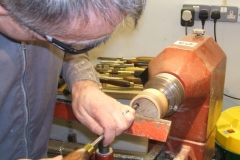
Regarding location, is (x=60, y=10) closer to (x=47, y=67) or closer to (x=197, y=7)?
(x=47, y=67)

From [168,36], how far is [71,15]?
1428 mm

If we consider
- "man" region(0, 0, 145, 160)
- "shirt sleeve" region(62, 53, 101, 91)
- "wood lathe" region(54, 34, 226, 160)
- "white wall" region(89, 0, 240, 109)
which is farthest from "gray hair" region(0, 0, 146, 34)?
"white wall" region(89, 0, 240, 109)

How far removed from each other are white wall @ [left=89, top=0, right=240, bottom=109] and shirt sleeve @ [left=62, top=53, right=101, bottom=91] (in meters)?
0.71

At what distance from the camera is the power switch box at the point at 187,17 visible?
1755 mm

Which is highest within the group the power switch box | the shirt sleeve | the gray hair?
the gray hair

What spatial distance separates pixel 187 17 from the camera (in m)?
1.77

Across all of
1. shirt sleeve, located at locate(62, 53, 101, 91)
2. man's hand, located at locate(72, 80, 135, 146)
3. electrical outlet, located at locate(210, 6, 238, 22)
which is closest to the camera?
man's hand, located at locate(72, 80, 135, 146)

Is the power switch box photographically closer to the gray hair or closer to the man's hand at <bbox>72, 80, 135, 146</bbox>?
Result: the man's hand at <bbox>72, 80, 135, 146</bbox>

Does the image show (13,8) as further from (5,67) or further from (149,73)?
(149,73)

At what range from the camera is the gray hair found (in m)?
0.48

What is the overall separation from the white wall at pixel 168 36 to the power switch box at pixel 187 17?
36 millimetres

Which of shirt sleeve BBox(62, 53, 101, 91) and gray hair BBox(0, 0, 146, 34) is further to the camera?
shirt sleeve BBox(62, 53, 101, 91)

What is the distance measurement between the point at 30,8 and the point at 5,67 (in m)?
0.37

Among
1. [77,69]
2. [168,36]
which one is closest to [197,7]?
[168,36]
